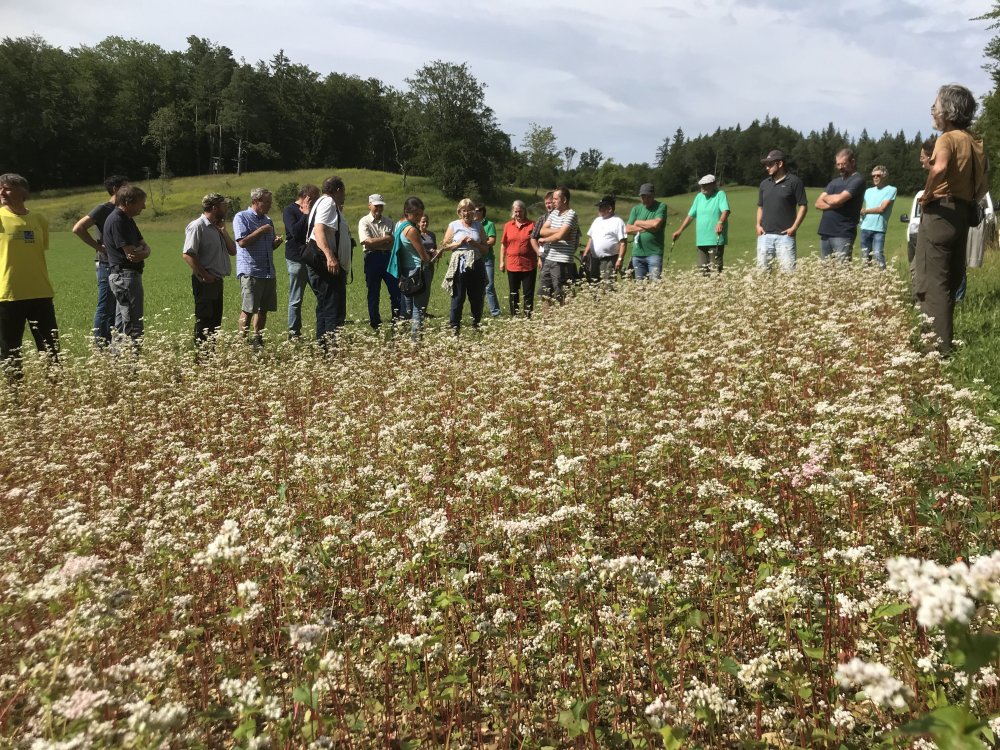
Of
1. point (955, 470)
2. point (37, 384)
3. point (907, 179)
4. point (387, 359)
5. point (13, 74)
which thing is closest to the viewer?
point (955, 470)

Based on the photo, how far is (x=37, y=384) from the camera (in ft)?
25.5

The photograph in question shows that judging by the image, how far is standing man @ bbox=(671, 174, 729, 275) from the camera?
39.3 ft

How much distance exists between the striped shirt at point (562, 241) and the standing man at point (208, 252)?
213 inches

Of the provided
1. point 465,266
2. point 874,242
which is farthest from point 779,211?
point 465,266

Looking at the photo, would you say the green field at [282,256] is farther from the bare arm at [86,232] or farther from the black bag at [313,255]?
the black bag at [313,255]

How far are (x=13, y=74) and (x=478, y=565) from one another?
403 ft

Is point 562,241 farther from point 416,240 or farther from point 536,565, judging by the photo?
point 536,565

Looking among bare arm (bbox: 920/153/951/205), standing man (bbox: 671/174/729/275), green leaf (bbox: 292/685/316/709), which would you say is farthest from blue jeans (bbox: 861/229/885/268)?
green leaf (bbox: 292/685/316/709)

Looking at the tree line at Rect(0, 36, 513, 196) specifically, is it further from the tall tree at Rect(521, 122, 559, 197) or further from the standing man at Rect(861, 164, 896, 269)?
the standing man at Rect(861, 164, 896, 269)

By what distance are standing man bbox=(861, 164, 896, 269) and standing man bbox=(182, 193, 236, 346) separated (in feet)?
36.1

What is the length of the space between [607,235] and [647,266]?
3.50ft

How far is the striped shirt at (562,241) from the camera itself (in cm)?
1147

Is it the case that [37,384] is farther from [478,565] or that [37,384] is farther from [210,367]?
[478,565]

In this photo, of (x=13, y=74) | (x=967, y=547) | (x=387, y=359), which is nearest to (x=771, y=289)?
(x=387, y=359)
